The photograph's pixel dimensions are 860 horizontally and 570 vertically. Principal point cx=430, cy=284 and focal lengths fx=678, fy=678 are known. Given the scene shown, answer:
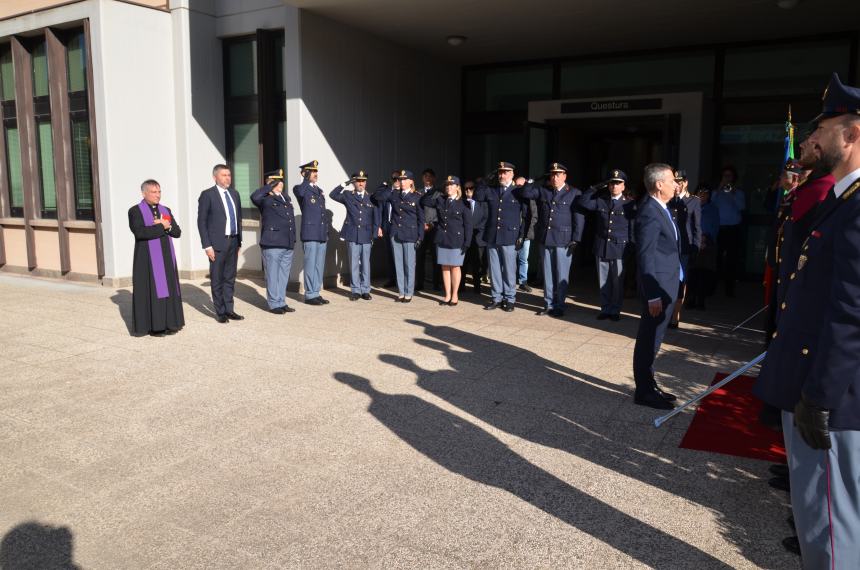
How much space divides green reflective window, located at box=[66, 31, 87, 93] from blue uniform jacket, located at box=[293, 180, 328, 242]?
4.69m

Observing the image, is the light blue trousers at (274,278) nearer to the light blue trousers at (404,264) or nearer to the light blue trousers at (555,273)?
the light blue trousers at (404,264)

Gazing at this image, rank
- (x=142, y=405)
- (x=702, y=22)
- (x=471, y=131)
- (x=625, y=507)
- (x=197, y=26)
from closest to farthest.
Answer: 1. (x=625, y=507)
2. (x=142, y=405)
3. (x=702, y=22)
4. (x=197, y=26)
5. (x=471, y=131)

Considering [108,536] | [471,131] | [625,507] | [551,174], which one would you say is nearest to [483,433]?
[625,507]

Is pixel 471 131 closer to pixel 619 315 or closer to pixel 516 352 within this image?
pixel 619 315

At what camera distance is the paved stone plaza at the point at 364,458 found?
318 centimetres

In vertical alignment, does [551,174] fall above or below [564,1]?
below

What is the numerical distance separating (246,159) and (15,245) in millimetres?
4935

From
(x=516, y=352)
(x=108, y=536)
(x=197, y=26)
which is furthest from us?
(x=197, y=26)

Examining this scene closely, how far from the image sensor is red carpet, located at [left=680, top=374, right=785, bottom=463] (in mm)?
4309

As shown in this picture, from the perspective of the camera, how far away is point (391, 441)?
176 inches

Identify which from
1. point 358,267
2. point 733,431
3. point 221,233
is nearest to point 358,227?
point 358,267

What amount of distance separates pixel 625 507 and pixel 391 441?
1587 millimetres

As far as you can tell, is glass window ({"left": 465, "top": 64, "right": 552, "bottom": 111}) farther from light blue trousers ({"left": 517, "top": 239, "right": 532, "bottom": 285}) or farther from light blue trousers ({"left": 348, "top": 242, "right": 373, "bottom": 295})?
light blue trousers ({"left": 348, "top": 242, "right": 373, "bottom": 295})

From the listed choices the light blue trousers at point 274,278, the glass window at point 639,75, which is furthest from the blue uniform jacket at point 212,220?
the glass window at point 639,75
